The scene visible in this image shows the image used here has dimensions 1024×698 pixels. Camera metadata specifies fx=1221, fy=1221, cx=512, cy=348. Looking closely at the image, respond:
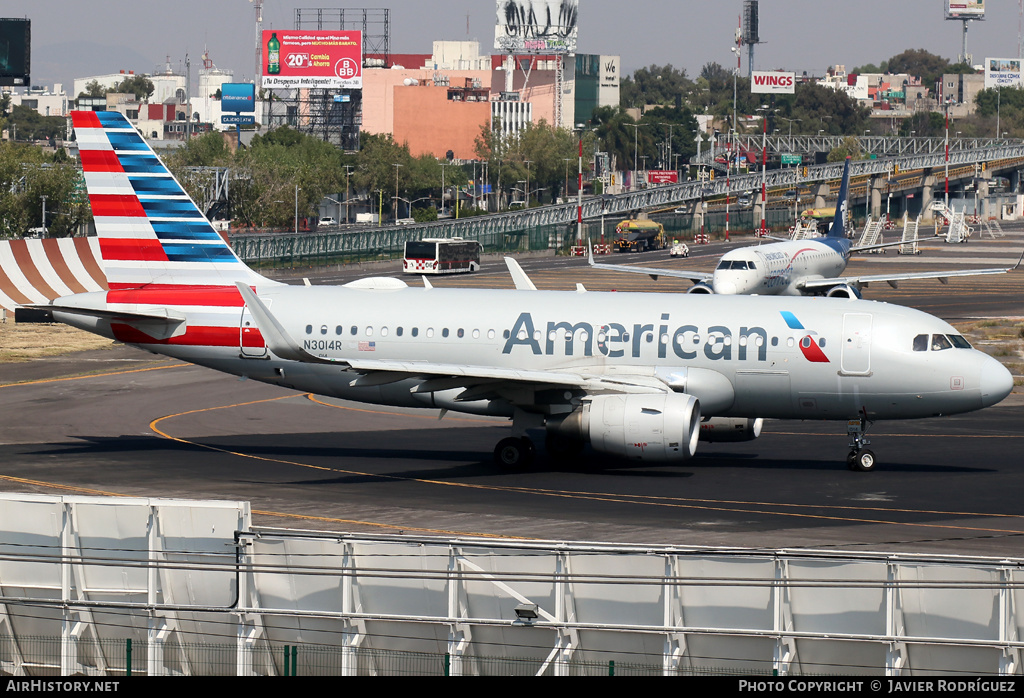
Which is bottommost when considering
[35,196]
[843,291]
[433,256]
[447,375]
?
[447,375]

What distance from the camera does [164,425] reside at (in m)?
44.9

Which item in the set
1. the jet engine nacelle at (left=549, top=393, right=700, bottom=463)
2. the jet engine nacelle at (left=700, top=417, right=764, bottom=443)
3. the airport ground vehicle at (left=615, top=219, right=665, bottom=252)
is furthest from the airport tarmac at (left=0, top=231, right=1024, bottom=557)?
the airport ground vehicle at (left=615, top=219, right=665, bottom=252)

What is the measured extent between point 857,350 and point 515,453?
10583mm

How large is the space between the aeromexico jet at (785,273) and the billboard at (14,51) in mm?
73062

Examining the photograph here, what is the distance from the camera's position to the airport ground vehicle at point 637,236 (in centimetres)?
16512

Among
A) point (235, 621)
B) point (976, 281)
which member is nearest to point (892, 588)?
point (235, 621)

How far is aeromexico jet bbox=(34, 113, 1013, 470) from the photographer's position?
35.2m

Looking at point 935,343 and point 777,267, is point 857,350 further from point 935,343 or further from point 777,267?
point 777,267

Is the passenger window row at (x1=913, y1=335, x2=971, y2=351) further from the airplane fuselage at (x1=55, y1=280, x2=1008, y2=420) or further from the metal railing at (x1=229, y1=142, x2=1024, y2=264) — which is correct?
the metal railing at (x1=229, y1=142, x2=1024, y2=264)

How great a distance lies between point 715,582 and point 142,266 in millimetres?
27936

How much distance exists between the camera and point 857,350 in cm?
3588

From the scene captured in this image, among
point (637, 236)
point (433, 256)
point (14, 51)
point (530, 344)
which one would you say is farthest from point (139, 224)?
point (637, 236)

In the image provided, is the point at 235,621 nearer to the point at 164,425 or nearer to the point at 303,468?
the point at 303,468
